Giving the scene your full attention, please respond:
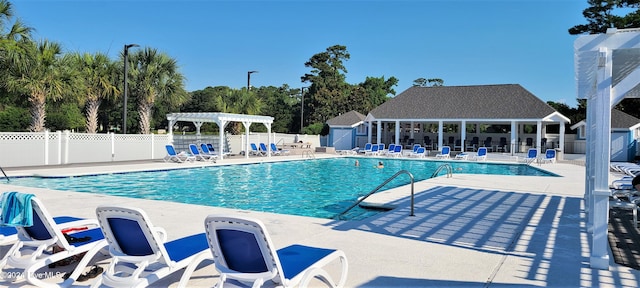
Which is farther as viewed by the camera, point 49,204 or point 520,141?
point 520,141

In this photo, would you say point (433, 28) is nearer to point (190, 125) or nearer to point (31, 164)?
point (31, 164)

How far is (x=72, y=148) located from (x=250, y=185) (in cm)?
881

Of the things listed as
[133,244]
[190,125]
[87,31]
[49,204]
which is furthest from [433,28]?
[190,125]

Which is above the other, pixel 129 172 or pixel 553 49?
pixel 553 49

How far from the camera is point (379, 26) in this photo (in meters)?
25.0

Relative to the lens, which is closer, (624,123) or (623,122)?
(624,123)

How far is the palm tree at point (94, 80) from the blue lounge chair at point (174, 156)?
4.51 m

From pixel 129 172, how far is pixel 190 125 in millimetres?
43239

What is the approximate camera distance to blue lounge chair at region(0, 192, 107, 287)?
3.75 metres

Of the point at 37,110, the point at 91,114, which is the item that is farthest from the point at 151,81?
the point at 37,110

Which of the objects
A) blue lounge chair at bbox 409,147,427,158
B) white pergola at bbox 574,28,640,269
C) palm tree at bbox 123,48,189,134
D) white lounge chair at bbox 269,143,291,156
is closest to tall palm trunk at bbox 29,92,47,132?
palm tree at bbox 123,48,189,134

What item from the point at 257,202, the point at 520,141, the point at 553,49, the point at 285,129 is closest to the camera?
the point at 257,202

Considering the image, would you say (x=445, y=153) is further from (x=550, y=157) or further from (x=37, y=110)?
(x=37, y=110)

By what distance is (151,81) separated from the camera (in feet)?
75.6
